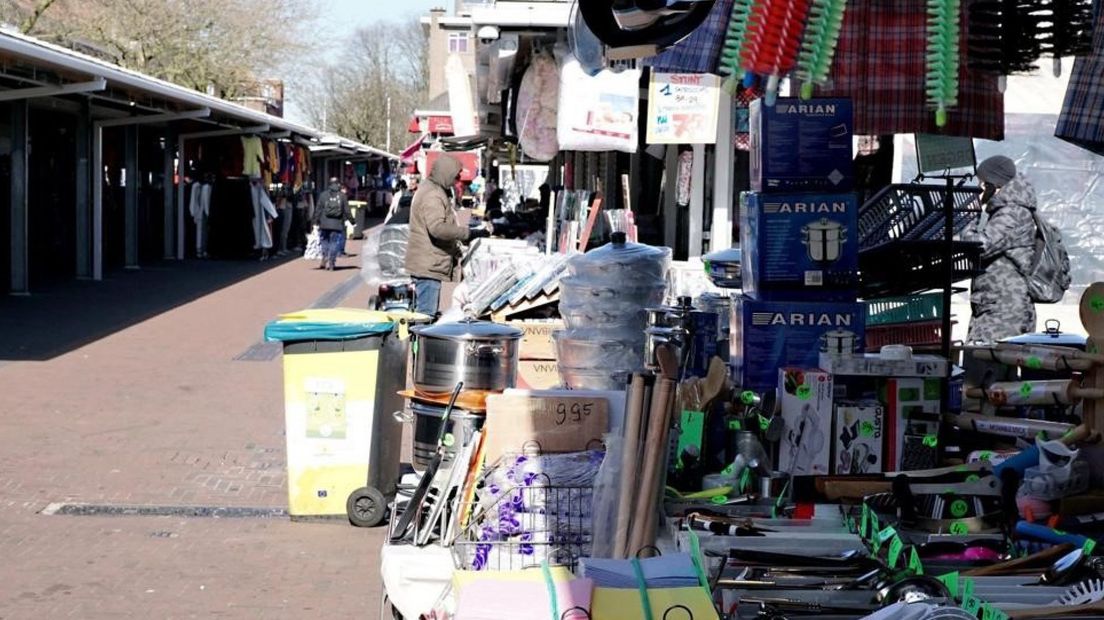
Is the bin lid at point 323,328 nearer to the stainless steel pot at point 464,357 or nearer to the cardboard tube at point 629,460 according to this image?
the stainless steel pot at point 464,357

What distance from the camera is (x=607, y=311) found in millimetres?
7469

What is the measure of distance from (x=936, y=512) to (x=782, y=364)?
1347mm

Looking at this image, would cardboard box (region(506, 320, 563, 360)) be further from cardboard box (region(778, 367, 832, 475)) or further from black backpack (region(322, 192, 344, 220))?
black backpack (region(322, 192, 344, 220))

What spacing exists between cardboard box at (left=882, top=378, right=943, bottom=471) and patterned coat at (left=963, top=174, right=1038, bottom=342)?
449 cm

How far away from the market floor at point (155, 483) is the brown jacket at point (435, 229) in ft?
5.62

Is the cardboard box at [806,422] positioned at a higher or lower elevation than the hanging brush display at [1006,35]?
lower

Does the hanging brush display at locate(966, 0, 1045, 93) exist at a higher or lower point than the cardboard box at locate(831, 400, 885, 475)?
higher

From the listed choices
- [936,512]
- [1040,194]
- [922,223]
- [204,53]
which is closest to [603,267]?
[922,223]

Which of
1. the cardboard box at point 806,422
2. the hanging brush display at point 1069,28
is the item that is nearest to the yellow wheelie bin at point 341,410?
the cardboard box at point 806,422

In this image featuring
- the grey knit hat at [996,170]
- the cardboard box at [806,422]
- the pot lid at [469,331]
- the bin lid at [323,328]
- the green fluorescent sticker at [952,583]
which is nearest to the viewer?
the green fluorescent sticker at [952,583]

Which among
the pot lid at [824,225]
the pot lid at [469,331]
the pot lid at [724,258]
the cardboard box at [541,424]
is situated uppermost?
the pot lid at [824,225]

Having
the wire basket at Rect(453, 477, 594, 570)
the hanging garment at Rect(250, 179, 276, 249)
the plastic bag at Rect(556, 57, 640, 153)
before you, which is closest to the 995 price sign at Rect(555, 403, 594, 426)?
the wire basket at Rect(453, 477, 594, 570)

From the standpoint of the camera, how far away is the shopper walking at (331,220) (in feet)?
93.5

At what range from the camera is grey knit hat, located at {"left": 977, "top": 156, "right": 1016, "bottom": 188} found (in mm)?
8992
